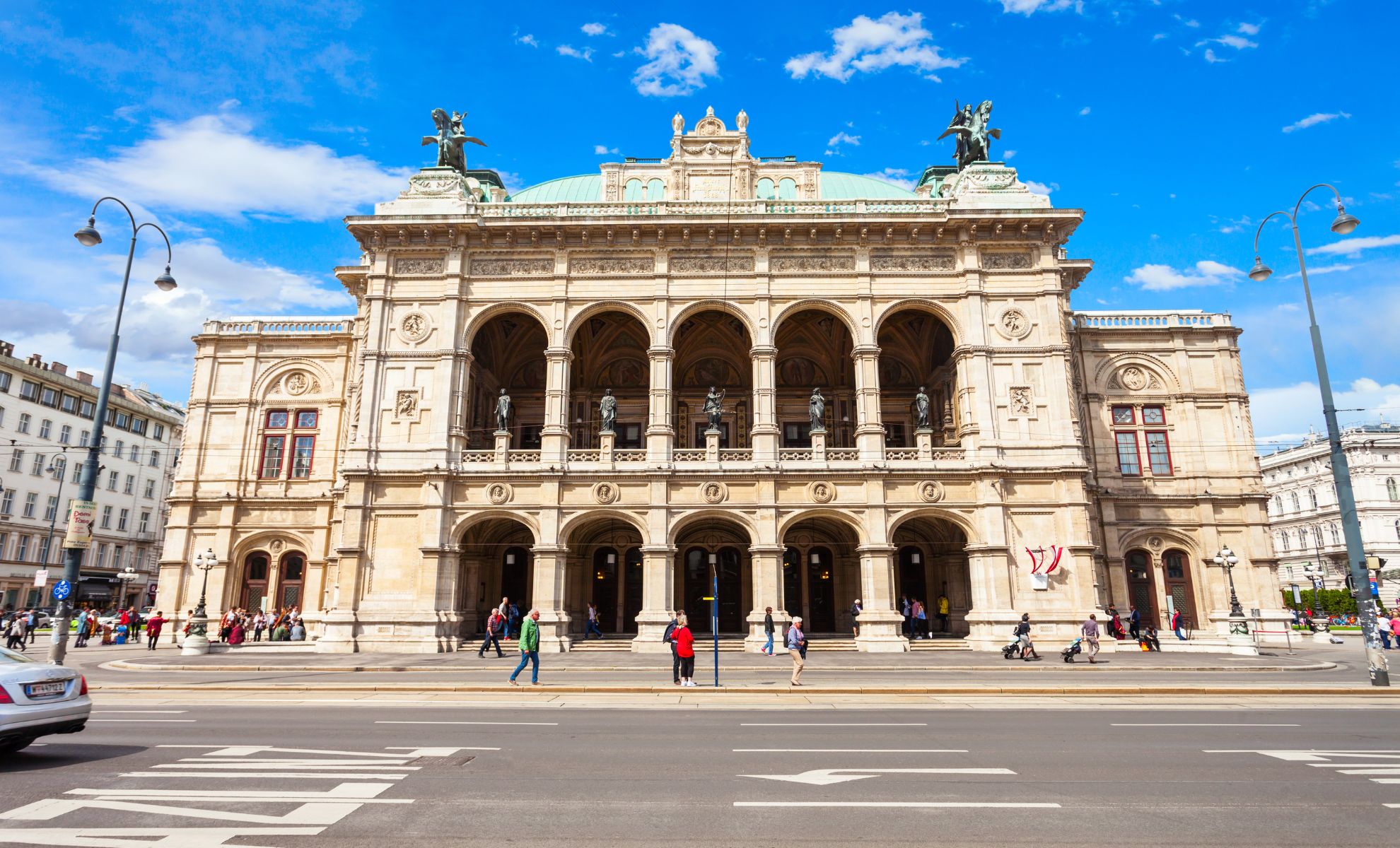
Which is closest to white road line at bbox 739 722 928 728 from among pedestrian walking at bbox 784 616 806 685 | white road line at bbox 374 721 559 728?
white road line at bbox 374 721 559 728

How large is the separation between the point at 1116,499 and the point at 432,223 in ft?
103

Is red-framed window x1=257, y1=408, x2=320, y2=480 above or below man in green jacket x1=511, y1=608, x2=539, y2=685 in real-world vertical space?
above

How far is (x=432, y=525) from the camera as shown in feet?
→ 96.6

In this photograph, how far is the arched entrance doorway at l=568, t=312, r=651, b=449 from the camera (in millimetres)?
36562

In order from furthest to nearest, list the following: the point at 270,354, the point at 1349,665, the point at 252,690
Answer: the point at 270,354 → the point at 1349,665 → the point at 252,690

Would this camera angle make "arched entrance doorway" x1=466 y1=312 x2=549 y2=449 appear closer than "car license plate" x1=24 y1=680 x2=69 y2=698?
No

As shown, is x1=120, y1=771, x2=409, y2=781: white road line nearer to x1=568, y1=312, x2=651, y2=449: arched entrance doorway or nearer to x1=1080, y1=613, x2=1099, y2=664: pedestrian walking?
x1=1080, y1=613, x2=1099, y2=664: pedestrian walking

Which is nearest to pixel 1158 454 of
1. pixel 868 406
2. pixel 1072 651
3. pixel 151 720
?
pixel 868 406

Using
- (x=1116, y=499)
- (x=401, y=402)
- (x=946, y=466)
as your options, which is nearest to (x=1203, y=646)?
(x=1116, y=499)

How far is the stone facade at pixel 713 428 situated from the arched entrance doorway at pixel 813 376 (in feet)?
0.47

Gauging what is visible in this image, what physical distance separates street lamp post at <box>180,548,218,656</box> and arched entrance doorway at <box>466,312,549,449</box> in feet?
38.3

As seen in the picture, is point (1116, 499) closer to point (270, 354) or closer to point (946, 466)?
point (946, 466)

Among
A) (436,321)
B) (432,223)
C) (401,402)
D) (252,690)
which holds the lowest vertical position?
(252,690)

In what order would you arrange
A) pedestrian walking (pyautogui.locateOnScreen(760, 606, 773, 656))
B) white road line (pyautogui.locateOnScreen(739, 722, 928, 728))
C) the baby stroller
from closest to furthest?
white road line (pyautogui.locateOnScreen(739, 722, 928, 728)) < the baby stroller < pedestrian walking (pyautogui.locateOnScreen(760, 606, 773, 656))
